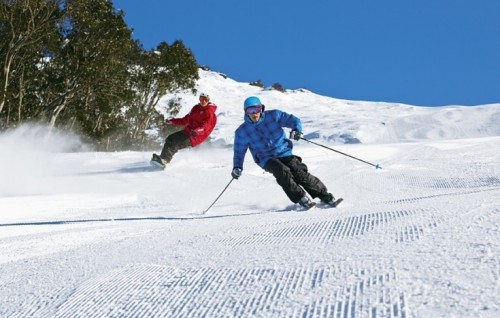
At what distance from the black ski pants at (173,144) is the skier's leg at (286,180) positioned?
3.76m

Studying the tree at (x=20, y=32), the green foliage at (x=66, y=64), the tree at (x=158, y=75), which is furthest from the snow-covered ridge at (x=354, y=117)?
the tree at (x=20, y=32)

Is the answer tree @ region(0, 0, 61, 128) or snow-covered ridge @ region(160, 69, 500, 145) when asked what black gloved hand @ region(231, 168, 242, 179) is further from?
snow-covered ridge @ region(160, 69, 500, 145)

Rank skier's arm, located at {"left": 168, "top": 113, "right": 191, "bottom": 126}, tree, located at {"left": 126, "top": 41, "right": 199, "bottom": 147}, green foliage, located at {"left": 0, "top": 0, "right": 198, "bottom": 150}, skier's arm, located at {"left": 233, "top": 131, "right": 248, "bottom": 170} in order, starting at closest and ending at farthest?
1. skier's arm, located at {"left": 233, "top": 131, "right": 248, "bottom": 170}
2. skier's arm, located at {"left": 168, "top": 113, "right": 191, "bottom": 126}
3. green foliage, located at {"left": 0, "top": 0, "right": 198, "bottom": 150}
4. tree, located at {"left": 126, "top": 41, "right": 199, "bottom": 147}

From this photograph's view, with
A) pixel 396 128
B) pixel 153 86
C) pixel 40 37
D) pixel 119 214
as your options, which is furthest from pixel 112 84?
pixel 119 214

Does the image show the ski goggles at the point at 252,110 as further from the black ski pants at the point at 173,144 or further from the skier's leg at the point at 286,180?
the black ski pants at the point at 173,144

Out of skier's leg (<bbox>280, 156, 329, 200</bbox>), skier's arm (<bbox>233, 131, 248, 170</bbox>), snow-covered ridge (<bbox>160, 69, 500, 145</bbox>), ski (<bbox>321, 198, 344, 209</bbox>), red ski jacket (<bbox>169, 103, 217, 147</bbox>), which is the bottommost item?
ski (<bbox>321, 198, 344, 209</bbox>)

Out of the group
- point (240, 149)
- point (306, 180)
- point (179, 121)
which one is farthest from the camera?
point (179, 121)

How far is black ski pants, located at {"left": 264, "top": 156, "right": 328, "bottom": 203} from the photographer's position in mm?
5531

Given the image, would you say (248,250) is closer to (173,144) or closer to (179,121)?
(173,144)

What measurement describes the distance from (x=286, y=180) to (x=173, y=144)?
13.9ft

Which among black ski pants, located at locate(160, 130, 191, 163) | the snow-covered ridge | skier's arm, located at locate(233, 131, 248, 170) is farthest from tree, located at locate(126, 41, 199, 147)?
skier's arm, located at locate(233, 131, 248, 170)

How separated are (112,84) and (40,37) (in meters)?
4.26

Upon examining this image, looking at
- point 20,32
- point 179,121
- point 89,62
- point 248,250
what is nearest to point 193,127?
point 179,121

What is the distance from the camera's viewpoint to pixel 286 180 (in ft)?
18.4
